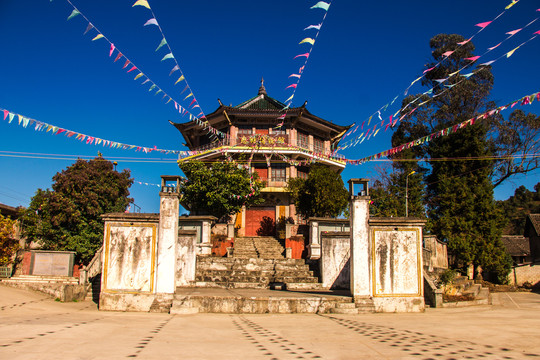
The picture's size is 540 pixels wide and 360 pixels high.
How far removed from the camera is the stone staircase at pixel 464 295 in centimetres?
1363

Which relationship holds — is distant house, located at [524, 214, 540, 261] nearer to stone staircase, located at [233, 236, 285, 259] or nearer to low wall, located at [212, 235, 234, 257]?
stone staircase, located at [233, 236, 285, 259]

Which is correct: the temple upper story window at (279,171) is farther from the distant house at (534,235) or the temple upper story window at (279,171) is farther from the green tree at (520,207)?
the green tree at (520,207)

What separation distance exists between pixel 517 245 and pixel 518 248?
18.9 inches

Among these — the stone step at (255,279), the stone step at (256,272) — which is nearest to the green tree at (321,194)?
the stone step at (256,272)

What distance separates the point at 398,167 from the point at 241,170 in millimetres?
14211

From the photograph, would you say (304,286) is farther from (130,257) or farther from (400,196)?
(400,196)

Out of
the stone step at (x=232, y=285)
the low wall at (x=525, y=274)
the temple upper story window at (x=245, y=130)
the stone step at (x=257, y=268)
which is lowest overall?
the low wall at (x=525, y=274)

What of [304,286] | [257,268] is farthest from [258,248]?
[304,286]

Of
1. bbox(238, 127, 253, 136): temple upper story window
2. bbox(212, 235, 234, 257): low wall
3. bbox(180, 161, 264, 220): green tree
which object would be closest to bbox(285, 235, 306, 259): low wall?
bbox(212, 235, 234, 257): low wall

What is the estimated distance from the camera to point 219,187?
24359 millimetres

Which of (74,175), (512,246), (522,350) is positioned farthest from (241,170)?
(512,246)

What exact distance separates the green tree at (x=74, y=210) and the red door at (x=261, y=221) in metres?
10.1

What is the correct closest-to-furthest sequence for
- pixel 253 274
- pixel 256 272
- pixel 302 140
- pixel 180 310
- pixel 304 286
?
pixel 180 310, pixel 304 286, pixel 253 274, pixel 256 272, pixel 302 140

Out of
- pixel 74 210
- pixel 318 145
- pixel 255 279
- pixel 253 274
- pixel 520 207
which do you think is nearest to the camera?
pixel 255 279
